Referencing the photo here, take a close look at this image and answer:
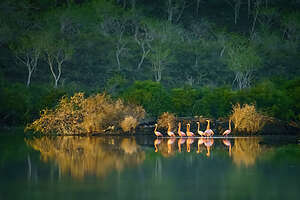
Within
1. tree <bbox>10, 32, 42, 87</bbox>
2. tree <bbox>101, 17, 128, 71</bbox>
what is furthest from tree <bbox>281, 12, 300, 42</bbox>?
tree <bbox>10, 32, 42, 87</bbox>

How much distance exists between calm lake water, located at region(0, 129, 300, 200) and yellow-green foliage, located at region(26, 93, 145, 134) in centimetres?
250

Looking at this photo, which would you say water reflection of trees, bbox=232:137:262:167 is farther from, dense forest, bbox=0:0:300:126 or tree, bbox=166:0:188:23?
tree, bbox=166:0:188:23

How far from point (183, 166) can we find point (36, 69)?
3691cm

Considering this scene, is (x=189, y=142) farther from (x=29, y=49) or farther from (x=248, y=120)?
(x=29, y=49)

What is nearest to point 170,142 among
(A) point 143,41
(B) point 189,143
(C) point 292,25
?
(B) point 189,143

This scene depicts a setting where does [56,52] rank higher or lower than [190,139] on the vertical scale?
higher

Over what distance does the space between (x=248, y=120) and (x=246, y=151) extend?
25.4ft

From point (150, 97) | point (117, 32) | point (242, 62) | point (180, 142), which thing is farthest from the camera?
point (117, 32)

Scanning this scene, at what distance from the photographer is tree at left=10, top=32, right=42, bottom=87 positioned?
50.7 meters

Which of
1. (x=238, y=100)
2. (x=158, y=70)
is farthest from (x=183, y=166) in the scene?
(x=158, y=70)

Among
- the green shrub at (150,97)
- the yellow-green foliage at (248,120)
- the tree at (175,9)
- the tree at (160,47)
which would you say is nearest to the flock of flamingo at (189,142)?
the yellow-green foliage at (248,120)

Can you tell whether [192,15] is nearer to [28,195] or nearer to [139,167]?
[139,167]

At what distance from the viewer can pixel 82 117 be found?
31.2 metres

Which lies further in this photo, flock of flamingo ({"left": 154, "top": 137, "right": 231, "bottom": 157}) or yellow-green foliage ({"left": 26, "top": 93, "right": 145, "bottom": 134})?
yellow-green foliage ({"left": 26, "top": 93, "right": 145, "bottom": 134})
